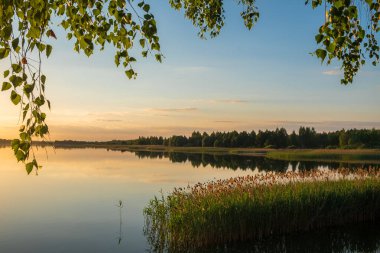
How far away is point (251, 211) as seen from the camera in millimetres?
15273

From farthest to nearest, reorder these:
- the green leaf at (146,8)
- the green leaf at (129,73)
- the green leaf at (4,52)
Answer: the green leaf at (129,73) → the green leaf at (146,8) → the green leaf at (4,52)

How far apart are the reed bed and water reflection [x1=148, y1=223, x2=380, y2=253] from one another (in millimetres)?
311

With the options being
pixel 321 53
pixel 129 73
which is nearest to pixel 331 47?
pixel 321 53

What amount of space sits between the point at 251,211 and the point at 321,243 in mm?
3269

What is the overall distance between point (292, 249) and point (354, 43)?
11.6 m

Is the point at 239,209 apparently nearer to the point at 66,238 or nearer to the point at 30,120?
the point at 66,238

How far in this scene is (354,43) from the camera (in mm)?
5227

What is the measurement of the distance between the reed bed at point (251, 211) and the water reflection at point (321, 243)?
12.2 inches

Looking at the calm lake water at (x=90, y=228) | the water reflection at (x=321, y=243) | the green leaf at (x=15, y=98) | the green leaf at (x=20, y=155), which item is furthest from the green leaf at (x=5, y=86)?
the calm lake water at (x=90, y=228)

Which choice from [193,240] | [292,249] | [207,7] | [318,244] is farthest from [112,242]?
[207,7]

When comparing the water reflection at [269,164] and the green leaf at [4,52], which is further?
the water reflection at [269,164]

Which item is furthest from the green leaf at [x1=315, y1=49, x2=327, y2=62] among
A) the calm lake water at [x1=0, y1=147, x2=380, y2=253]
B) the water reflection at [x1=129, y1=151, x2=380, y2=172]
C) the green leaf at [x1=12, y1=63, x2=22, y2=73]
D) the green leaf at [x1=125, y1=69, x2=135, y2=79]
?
the water reflection at [x1=129, y1=151, x2=380, y2=172]

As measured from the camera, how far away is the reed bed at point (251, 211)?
14.6 meters

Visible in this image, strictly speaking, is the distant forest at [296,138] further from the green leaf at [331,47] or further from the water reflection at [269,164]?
the green leaf at [331,47]
